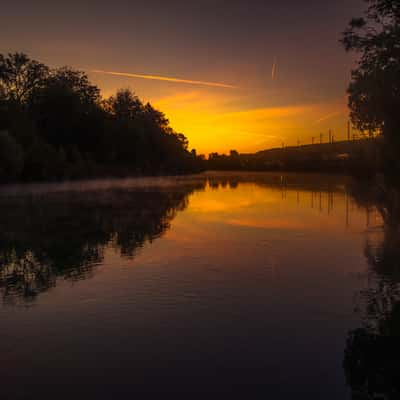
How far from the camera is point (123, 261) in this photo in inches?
603

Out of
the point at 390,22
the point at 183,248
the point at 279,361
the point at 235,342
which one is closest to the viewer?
the point at 279,361

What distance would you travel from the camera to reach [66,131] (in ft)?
319

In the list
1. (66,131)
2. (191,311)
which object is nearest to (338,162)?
(66,131)

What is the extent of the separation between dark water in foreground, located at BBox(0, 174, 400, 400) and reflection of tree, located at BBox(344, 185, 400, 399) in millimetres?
48

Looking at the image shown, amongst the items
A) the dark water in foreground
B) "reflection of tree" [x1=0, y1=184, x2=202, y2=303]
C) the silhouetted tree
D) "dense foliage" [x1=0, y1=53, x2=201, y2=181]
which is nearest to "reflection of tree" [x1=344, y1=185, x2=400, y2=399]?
the dark water in foreground

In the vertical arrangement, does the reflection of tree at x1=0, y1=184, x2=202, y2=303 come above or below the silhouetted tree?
below

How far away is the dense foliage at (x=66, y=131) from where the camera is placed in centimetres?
7044

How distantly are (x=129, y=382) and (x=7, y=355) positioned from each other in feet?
8.20

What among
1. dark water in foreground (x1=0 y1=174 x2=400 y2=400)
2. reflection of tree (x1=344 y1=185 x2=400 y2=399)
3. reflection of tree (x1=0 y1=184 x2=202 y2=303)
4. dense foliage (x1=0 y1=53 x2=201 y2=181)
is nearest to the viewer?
reflection of tree (x1=344 y1=185 x2=400 y2=399)

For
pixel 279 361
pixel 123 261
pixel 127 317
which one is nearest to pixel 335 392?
pixel 279 361

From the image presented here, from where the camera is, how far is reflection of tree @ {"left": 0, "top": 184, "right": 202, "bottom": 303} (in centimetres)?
1343

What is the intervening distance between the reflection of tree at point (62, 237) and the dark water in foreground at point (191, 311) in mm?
105

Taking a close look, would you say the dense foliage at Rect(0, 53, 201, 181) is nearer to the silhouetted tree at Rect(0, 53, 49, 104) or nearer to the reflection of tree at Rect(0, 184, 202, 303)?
the silhouetted tree at Rect(0, 53, 49, 104)

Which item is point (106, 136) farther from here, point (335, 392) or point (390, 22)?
point (335, 392)
